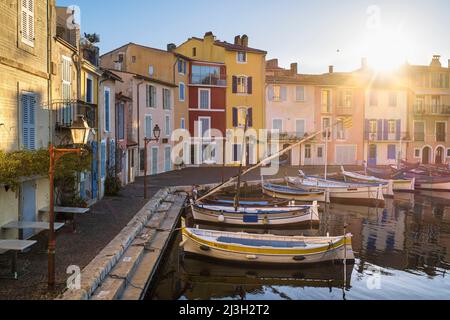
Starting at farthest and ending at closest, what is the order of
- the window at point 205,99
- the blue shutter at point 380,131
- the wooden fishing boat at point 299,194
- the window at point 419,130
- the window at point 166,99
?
1. the window at point 419,130
2. the blue shutter at point 380,131
3. the window at point 205,99
4. the window at point 166,99
5. the wooden fishing boat at point 299,194

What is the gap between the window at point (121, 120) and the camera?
31234mm

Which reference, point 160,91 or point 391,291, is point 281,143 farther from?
point 391,291

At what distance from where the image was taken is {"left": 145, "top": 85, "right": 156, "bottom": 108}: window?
39806 millimetres

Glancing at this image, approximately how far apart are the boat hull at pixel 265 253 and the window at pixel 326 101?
130ft

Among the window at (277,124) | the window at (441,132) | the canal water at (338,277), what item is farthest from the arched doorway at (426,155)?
the canal water at (338,277)

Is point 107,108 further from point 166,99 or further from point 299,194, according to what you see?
point 166,99

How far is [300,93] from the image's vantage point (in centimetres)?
5422

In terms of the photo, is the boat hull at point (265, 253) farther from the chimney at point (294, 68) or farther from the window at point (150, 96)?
the chimney at point (294, 68)

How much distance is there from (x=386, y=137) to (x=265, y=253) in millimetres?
45504

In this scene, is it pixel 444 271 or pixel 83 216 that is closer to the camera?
pixel 444 271

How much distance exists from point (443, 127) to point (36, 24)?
187 feet

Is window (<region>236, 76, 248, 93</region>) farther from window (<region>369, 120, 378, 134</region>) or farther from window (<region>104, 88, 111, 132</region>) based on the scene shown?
window (<region>104, 88, 111, 132</region>)

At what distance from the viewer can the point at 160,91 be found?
42.3m

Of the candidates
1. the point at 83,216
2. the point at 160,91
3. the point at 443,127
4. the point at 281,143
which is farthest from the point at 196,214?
the point at 443,127
